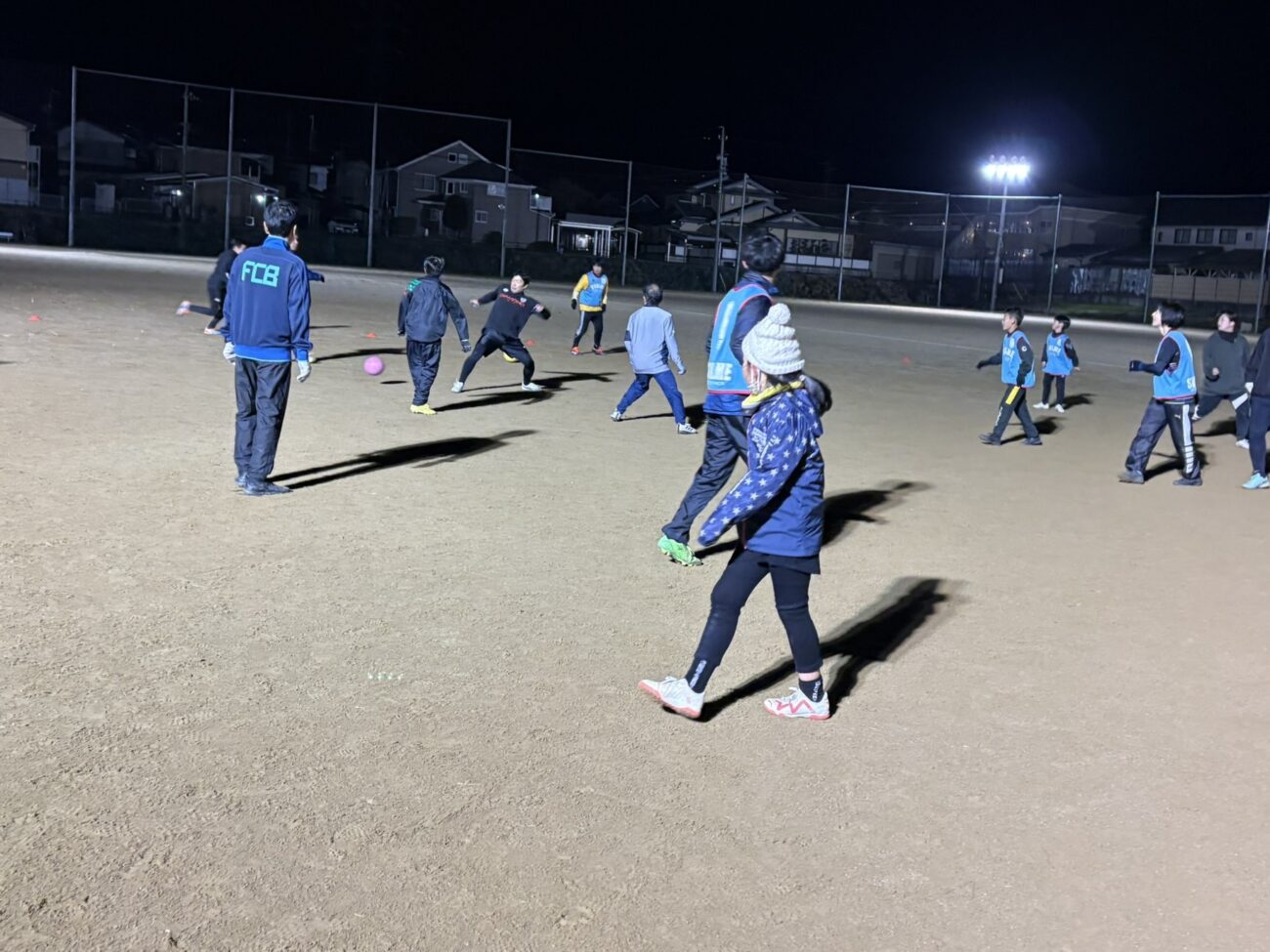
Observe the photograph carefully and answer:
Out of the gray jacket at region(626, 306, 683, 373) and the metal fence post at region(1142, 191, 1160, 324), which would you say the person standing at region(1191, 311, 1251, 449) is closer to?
the gray jacket at region(626, 306, 683, 373)

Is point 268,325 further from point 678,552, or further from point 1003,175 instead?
point 1003,175

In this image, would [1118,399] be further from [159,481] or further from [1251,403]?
[159,481]

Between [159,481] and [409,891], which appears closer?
[409,891]

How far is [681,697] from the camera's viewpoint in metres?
4.51

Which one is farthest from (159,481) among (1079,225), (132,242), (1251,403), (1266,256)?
(1079,225)

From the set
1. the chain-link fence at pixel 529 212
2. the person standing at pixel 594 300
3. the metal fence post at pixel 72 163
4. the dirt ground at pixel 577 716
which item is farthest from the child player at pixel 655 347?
the metal fence post at pixel 72 163

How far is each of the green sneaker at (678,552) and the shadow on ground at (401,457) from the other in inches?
110

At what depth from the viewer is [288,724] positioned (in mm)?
4250

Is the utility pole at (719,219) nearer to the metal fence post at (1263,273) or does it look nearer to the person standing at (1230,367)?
the metal fence post at (1263,273)

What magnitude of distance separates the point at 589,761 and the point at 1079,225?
52000 mm

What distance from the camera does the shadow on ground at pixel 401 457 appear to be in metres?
8.46

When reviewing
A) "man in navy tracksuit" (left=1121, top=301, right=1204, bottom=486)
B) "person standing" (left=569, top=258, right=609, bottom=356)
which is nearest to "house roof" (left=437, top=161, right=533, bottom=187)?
"person standing" (left=569, top=258, right=609, bottom=356)

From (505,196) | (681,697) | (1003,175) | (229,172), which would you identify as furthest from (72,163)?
(681,697)

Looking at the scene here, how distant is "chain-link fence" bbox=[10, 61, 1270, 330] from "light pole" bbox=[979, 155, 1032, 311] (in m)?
0.25
